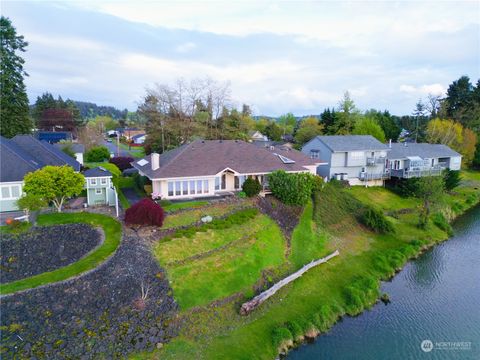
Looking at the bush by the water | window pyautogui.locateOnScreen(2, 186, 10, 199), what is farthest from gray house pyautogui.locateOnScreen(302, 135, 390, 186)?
window pyautogui.locateOnScreen(2, 186, 10, 199)

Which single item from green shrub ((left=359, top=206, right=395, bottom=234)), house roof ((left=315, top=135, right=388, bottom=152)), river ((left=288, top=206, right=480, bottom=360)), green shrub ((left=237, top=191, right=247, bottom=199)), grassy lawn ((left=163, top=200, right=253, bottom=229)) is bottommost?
river ((left=288, top=206, right=480, bottom=360))

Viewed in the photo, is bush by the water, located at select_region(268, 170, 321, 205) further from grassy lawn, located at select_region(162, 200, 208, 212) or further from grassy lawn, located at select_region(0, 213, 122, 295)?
grassy lawn, located at select_region(0, 213, 122, 295)

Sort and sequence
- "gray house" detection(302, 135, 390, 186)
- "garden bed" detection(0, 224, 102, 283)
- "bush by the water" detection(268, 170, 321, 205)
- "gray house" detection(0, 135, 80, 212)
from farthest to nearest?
"gray house" detection(302, 135, 390, 186) < "bush by the water" detection(268, 170, 321, 205) < "gray house" detection(0, 135, 80, 212) < "garden bed" detection(0, 224, 102, 283)

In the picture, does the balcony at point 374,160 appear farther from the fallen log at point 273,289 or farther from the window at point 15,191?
the window at point 15,191

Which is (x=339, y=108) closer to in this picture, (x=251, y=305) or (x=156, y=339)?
(x=251, y=305)

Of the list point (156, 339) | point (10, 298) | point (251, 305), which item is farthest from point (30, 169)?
point (251, 305)

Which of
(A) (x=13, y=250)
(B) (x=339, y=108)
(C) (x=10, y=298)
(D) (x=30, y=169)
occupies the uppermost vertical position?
(B) (x=339, y=108)
